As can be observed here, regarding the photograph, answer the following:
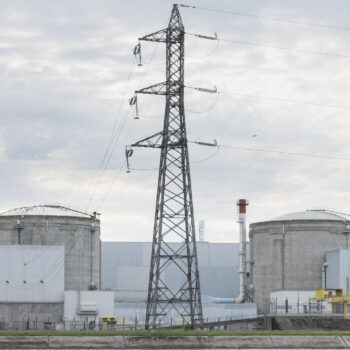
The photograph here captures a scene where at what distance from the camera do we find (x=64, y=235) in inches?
3307

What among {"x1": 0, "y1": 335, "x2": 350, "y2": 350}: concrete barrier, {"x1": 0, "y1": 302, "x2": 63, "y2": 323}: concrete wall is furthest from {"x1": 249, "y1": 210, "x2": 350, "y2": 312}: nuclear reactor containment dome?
{"x1": 0, "y1": 335, "x2": 350, "y2": 350}: concrete barrier

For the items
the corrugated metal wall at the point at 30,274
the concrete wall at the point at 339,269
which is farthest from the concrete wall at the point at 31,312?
the concrete wall at the point at 339,269

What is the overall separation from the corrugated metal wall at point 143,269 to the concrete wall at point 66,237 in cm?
2017

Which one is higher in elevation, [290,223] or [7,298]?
[290,223]

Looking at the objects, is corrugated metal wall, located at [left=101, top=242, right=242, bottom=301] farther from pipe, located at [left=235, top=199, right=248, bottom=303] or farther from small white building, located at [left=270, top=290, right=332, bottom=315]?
small white building, located at [left=270, top=290, right=332, bottom=315]

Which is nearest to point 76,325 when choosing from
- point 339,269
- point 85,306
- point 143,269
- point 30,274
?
point 85,306

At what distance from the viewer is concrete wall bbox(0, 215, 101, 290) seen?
8319cm

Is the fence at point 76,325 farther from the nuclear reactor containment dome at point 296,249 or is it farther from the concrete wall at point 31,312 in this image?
the nuclear reactor containment dome at point 296,249

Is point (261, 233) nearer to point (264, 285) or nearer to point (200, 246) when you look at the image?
point (264, 285)

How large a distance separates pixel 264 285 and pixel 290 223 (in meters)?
6.51

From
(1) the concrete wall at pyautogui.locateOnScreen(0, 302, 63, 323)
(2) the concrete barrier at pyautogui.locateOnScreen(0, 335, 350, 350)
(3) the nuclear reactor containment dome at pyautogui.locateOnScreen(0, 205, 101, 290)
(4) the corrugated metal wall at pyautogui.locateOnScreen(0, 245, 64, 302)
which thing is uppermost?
(3) the nuclear reactor containment dome at pyautogui.locateOnScreen(0, 205, 101, 290)

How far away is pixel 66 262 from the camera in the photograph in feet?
273

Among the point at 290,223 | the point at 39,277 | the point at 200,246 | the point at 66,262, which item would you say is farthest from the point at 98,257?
the point at 200,246

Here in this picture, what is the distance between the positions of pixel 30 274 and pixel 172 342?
1036 inches
